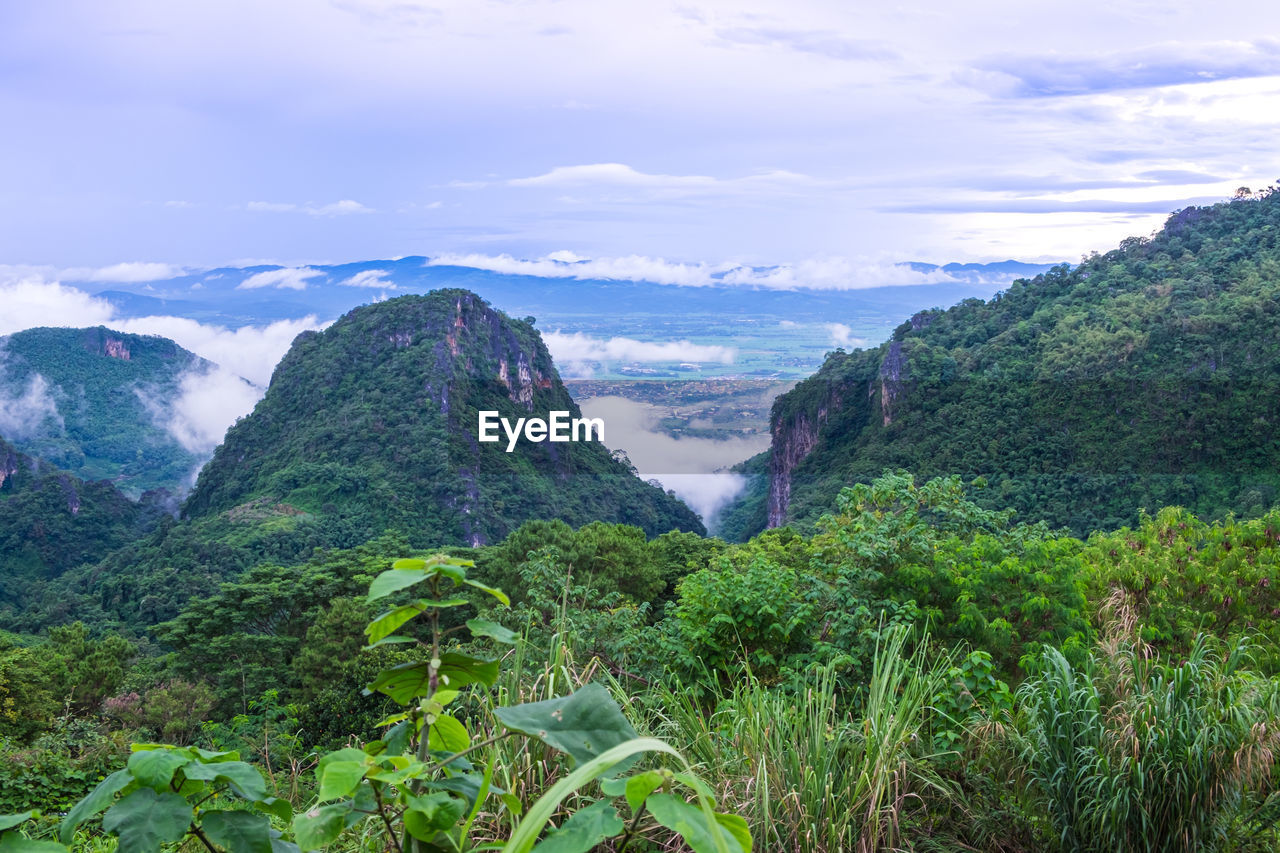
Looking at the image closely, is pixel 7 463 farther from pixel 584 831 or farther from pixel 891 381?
pixel 584 831

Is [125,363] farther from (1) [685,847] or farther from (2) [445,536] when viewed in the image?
(1) [685,847]

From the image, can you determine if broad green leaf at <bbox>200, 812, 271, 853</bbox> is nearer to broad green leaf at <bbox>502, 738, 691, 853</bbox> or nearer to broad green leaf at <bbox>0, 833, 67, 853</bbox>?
broad green leaf at <bbox>0, 833, 67, 853</bbox>

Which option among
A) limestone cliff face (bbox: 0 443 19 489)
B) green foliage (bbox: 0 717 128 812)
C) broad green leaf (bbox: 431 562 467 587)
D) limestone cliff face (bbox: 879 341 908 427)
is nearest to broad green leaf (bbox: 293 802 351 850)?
broad green leaf (bbox: 431 562 467 587)

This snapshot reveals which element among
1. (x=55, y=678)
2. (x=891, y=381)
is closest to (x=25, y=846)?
(x=55, y=678)

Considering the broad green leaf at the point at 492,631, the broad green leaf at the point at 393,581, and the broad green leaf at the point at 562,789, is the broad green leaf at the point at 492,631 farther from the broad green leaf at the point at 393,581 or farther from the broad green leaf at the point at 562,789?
the broad green leaf at the point at 562,789

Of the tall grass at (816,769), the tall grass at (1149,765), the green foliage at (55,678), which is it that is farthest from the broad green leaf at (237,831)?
the green foliage at (55,678)

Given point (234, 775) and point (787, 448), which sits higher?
point (234, 775)
